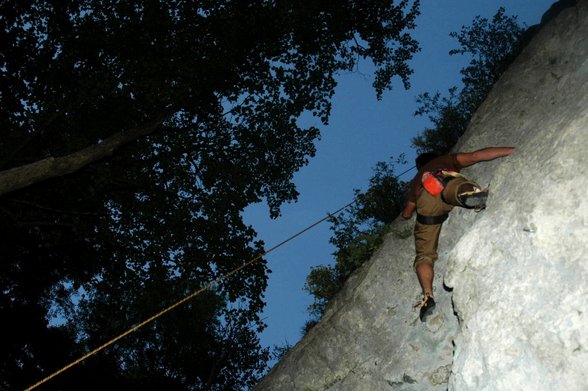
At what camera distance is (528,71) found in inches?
290

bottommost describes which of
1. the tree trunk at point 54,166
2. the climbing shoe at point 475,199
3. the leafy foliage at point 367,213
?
the climbing shoe at point 475,199

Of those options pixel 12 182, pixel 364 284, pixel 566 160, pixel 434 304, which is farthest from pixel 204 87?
pixel 566 160

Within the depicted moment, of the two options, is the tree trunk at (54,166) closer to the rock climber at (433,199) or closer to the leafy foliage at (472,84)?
the rock climber at (433,199)

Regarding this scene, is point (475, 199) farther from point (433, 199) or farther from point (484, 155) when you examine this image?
point (484, 155)

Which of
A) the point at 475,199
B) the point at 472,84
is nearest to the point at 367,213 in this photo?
the point at 472,84

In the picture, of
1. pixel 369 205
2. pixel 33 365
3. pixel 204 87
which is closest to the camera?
pixel 204 87

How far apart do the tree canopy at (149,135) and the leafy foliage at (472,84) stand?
5.79m

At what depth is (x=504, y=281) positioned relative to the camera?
4.63 m

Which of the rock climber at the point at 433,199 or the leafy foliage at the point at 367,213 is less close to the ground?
the leafy foliage at the point at 367,213

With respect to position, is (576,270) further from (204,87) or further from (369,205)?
(369,205)

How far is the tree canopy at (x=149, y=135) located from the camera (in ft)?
42.6

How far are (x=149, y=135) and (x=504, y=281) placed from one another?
12193mm

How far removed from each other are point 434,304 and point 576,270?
242 cm

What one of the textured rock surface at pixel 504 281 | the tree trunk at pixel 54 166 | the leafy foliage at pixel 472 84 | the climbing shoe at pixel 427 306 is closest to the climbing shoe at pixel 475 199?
the textured rock surface at pixel 504 281
